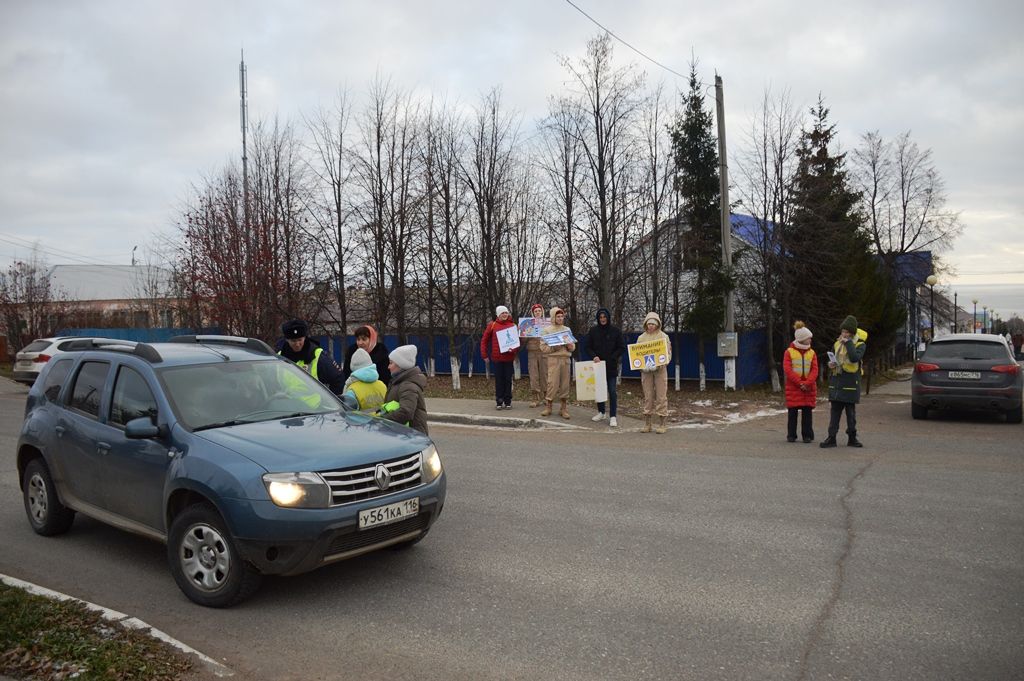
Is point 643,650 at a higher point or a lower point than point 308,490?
lower

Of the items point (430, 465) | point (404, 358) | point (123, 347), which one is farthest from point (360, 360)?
point (430, 465)

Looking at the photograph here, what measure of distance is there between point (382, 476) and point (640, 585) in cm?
185

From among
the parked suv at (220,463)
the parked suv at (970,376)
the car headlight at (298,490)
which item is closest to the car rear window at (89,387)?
the parked suv at (220,463)

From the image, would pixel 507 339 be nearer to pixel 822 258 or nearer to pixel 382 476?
pixel 382 476

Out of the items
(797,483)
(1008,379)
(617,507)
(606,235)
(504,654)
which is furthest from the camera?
(606,235)

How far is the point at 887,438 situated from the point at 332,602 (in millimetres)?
9887

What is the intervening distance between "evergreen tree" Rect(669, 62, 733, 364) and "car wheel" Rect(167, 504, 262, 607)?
59.0 feet

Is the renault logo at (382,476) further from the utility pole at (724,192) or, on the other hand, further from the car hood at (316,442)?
the utility pole at (724,192)

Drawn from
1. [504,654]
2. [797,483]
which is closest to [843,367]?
[797,483]

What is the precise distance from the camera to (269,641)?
13.9 feet

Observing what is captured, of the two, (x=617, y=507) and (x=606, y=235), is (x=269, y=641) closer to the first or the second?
(x=617, y=507)

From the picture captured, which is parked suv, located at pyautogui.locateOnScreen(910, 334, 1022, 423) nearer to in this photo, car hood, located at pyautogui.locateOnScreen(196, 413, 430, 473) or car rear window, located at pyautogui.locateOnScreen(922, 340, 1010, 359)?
car rear window, located at pyautogui.locateOnScreen(922, 340, 1010, 359)

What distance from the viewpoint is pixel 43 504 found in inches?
248

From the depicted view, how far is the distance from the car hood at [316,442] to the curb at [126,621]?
1.04 meters
